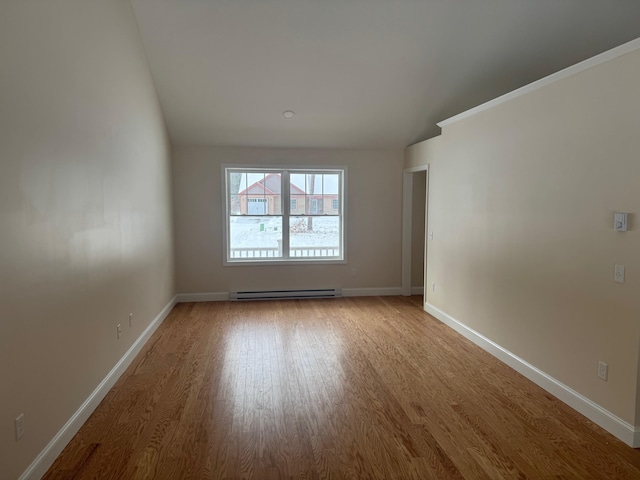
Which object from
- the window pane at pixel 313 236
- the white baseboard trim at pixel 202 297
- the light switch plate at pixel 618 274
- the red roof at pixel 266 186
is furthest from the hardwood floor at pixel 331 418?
the red roof at pixel 266 186

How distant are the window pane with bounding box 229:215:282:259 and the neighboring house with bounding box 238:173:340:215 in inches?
5.4

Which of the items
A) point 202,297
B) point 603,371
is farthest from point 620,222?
point 202,297

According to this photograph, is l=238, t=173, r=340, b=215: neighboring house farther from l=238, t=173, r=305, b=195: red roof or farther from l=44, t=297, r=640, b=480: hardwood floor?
l=44, t=297, r=640, b=480: hardwood floor

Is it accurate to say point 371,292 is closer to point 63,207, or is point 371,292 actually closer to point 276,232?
point 276,232

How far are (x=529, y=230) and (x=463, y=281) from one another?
50.8 inches

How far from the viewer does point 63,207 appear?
2.54 m

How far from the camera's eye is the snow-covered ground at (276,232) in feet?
21.1

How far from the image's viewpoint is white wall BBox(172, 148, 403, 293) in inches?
Result: 243

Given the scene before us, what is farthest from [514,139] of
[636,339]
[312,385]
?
[312,385]

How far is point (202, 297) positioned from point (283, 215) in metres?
1.74

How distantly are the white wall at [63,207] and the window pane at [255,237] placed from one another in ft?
7.53

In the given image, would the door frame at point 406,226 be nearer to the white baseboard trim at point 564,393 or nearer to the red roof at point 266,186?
the red roof at point 266,186

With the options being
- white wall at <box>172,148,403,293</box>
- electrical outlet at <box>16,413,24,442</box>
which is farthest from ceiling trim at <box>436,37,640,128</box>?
electrical outlet at <box>16,413,24,442</box>

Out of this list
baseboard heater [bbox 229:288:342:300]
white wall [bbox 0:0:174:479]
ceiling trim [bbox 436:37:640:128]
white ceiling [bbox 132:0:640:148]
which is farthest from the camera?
baseboard heater [bbox 229:288:342:300]
